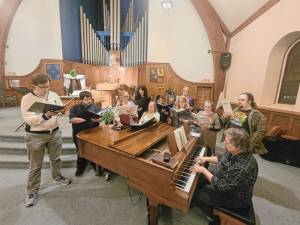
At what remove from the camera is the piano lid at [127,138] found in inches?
71.2

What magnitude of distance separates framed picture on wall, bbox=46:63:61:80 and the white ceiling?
574 cm

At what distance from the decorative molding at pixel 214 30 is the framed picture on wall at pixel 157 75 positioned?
1.84 meters

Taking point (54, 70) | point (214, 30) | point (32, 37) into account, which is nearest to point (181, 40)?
point (214, 30)

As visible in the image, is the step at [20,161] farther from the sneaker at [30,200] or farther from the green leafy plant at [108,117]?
the green leafy plant at [108,117]

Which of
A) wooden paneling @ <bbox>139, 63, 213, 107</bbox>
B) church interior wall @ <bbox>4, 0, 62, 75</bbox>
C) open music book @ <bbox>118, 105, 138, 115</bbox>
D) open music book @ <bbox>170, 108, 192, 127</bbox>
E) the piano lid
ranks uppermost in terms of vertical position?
church interior wall @ <bbox>4, 0, 62, 75</bbox>

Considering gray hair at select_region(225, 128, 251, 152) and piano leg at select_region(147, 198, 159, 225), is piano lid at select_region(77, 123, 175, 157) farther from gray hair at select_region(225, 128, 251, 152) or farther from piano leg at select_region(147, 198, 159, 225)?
gray hair at select_region(225, 128, 251, 152)

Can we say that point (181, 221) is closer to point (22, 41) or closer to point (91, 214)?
point (91, 214)

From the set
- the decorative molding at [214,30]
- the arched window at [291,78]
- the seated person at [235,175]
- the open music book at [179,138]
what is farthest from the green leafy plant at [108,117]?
the arched window at [291,78]

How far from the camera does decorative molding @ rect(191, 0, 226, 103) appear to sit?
5545 millimetres

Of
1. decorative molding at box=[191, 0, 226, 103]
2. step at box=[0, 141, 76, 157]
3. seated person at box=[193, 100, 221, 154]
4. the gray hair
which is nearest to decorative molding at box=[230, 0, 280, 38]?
decorative molding at box=[191, 0, 226, 103]

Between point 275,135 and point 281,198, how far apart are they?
159cm

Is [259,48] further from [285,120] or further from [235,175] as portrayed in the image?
[235,175]

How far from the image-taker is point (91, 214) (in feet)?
7.04

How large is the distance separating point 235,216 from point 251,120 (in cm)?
155
